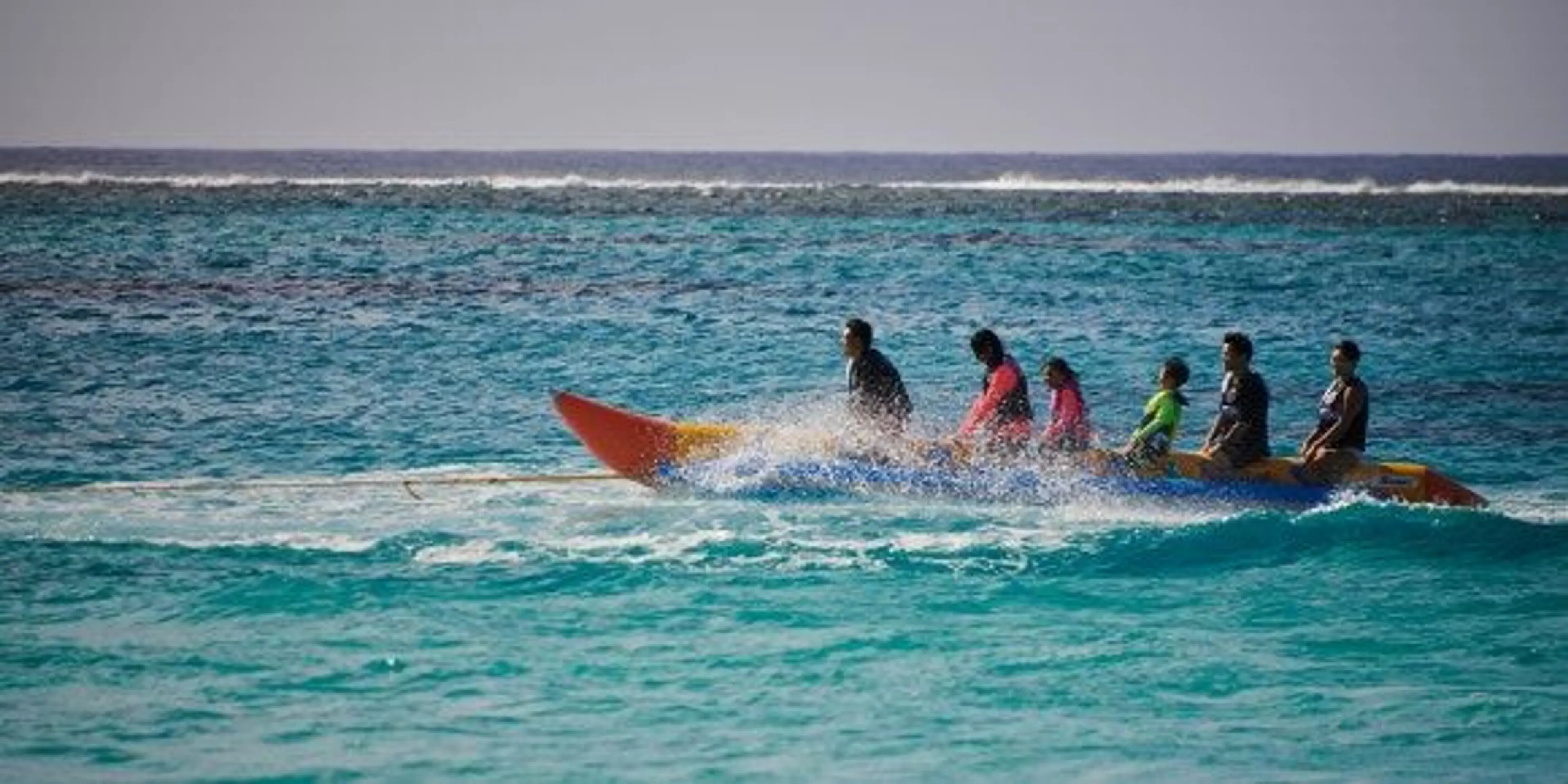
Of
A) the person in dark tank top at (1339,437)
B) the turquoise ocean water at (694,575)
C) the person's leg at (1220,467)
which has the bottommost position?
the turquoise ocean water at (694,575)

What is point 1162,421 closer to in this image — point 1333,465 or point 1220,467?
point 1220,467

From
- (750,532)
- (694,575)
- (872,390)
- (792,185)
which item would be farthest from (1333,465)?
(792,185)

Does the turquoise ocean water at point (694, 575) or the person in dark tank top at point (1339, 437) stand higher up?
the person in dark tank top at point (1339, 437)

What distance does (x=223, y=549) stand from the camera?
12.2 metres

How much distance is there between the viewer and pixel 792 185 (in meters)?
100

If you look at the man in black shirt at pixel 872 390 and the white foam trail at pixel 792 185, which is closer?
the man in black shirt at pixel 872 390

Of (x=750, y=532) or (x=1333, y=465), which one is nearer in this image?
(x=750, y=532)

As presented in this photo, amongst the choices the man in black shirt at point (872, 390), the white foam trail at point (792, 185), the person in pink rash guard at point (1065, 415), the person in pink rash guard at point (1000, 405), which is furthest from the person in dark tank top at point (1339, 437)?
the white foam trail at point (792, 185)

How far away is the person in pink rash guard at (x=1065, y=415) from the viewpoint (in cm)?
1318

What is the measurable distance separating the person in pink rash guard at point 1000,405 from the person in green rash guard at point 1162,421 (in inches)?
35.0

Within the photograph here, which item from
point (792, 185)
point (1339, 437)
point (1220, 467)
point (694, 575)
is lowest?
point (694, 575)

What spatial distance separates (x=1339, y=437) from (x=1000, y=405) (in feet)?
8.07

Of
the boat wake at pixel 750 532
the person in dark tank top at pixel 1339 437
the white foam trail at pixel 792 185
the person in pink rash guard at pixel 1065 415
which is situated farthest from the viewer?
the white foam trail at pixel 792 185

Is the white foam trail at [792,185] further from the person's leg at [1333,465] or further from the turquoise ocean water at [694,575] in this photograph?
the person's leg at [1333,465]
